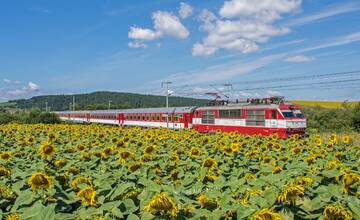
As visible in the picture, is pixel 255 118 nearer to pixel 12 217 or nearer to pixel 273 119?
pixel 273 119

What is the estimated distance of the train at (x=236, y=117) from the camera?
27297 millimetres

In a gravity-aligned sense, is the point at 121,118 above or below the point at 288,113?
below

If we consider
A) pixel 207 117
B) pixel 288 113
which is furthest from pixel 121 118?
pixel 288 113

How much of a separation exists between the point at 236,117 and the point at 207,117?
4.49 meters

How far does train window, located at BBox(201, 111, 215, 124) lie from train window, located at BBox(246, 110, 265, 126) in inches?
194

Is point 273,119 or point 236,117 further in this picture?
point 236,117

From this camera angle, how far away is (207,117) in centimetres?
3509

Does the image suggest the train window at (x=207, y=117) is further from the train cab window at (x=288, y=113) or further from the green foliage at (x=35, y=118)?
the green foliage at (x=35, y=118)

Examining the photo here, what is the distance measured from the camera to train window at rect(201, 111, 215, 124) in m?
34.3

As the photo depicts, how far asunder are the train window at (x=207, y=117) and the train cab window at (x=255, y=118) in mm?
4832

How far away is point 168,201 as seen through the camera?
7.14 feet

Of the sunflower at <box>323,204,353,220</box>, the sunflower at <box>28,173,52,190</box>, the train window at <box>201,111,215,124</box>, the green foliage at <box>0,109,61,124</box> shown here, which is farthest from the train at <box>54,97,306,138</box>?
the sunflower at <box>323,204,353,220</box>

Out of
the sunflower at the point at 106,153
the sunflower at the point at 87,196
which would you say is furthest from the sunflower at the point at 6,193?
the sunflower at the point at 106,153

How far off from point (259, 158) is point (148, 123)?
37126 mm
